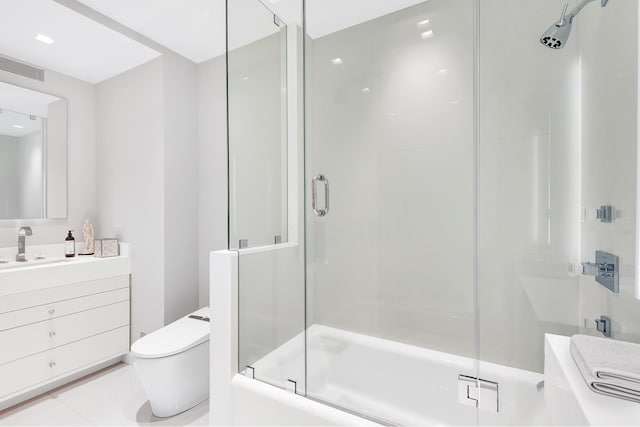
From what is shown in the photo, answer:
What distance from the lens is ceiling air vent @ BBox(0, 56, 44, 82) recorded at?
7.25 feet

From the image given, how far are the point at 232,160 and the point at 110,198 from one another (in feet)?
5.60

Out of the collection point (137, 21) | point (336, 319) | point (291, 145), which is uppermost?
point (137, 21)

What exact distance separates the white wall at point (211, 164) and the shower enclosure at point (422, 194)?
0.88 meters

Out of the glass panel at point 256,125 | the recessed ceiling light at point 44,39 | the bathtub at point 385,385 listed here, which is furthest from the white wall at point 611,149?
the recessed ceiling light at point 44,39

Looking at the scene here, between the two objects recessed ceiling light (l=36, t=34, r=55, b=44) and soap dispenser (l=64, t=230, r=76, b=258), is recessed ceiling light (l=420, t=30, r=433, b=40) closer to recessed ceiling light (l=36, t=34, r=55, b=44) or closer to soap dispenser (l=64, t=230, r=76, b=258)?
recessed ceiling light (l=36, t=34, r=55, b=44)

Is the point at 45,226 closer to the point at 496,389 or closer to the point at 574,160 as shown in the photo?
the point at 496,389

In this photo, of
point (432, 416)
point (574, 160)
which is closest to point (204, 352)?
point (432, 416)

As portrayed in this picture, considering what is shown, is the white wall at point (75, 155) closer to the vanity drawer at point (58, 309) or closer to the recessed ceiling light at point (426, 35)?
the vanity drawer at point (58, 309)

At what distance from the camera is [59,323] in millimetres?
2074

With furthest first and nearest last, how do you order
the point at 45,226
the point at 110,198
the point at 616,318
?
the point at 110,198 < the point at 45,226 < the point at 616,318

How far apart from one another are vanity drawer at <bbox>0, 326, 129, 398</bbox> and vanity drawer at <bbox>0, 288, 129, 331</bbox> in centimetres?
23

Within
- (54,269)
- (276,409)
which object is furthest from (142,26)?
(276,409)

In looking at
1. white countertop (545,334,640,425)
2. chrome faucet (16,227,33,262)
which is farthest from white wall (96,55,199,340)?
white countertop (545,334,640,425)

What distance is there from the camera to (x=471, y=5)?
4.87 feet
